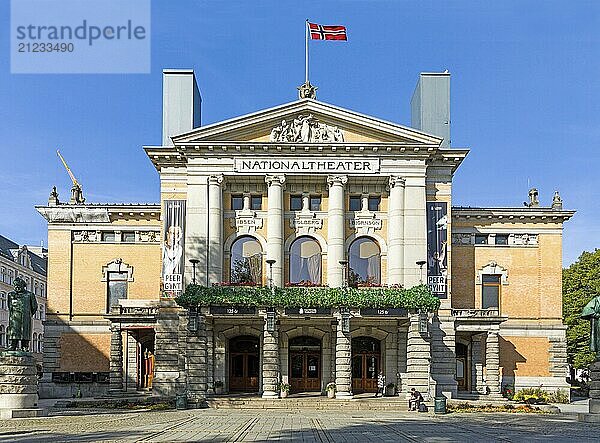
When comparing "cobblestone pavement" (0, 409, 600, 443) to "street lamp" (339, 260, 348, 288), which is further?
"street lamp" (339, 260, 348, 288)

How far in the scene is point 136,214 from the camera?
5456 centimetres

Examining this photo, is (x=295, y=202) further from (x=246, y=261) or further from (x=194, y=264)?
(x=194, y=264)

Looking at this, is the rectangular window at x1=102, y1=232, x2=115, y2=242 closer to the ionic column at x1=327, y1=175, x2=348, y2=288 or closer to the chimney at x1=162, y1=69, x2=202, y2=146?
the chimney at x1=162, y1=69, x2=202, y2=146

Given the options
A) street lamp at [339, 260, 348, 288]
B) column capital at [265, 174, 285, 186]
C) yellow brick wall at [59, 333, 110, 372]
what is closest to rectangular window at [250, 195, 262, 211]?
column capital at [265, 174, 285, 186]

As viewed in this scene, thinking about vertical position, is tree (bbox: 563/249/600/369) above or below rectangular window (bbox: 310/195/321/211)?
below

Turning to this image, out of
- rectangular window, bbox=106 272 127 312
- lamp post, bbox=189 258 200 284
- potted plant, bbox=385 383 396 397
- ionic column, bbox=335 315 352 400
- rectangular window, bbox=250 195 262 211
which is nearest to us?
ionic column, bbox=335 315 352 400

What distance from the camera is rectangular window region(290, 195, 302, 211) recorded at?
49500mm

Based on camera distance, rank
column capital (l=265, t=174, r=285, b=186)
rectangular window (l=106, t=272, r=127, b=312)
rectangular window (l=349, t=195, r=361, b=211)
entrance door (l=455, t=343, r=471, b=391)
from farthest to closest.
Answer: rectangular window (l=106, t=272, r=127, b=312), entrance door (l=455, t=343, r=471, b=391), rectangular window (l=349, t=195, r=361, b=211), column capital (l=265, t=174, r=285, b=186)

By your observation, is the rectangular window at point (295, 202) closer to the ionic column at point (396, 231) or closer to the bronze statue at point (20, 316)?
the ionic column at point (396, 231)

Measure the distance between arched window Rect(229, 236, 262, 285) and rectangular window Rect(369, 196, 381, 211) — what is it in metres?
7.04

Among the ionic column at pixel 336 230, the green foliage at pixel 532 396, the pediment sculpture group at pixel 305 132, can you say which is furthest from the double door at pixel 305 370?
the pediment sculpture group at pixel 305 132

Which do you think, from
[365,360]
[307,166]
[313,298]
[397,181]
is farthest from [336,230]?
[365,360]

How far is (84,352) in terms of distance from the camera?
5362cm

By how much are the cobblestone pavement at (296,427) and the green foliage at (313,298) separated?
24.7 feet
